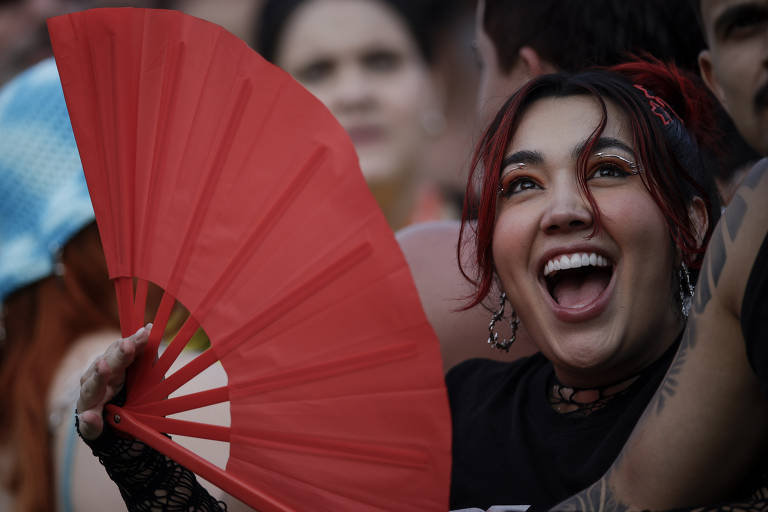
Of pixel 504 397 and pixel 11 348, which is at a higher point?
pixel 11 348

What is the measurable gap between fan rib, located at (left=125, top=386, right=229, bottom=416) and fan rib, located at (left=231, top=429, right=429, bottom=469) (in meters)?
0.06

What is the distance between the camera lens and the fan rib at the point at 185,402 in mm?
1430

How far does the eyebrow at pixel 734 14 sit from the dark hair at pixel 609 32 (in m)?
0.69

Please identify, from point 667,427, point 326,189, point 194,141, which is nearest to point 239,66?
point 194,141

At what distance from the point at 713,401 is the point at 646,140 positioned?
23.3 inches

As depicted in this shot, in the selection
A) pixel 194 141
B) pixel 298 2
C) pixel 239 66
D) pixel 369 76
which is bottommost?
pixel 194 141

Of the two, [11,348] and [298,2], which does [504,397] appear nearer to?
[11,348]

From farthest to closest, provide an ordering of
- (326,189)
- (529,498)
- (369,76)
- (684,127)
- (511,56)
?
(369,76)
(511,56)
(684,127)
(529,498)
(326,189)

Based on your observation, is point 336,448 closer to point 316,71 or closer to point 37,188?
point 37,188

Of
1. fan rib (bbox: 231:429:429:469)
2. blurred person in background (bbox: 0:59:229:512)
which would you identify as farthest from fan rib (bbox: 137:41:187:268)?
blurred person in background (bbox: 0:59:229:512)

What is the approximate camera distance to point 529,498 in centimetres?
160

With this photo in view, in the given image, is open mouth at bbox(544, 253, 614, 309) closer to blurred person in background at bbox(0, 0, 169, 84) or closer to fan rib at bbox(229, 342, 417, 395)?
fan rib at bbox(229, 342, 417, 395)

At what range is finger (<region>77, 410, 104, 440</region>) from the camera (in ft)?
4.90

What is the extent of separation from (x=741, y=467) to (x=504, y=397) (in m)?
0.69
